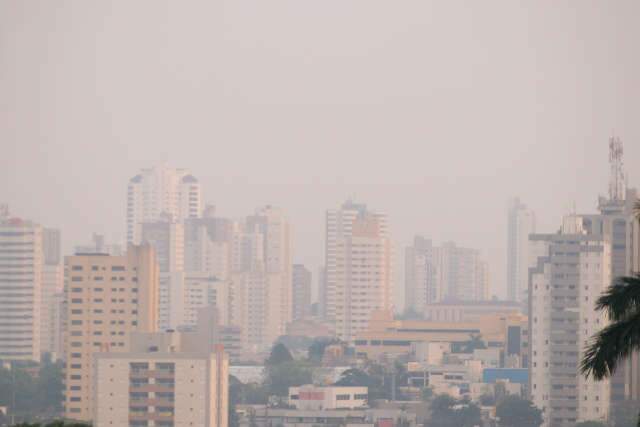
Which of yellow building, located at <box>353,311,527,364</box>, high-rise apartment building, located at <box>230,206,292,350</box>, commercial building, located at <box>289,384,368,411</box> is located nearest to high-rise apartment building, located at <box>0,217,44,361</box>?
yellow building, located at <box>353,311,527,364</box>

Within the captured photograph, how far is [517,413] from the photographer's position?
66.5m

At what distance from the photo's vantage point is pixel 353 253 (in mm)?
127875

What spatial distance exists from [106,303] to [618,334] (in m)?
55.2

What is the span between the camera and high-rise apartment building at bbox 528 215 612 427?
204ft

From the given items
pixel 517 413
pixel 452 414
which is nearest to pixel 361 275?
pixel 452 414

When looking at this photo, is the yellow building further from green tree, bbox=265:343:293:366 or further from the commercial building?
the commercial building

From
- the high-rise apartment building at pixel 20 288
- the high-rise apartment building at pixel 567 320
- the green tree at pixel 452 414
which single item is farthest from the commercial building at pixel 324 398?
the high-rise apartment building at pixel 20 288

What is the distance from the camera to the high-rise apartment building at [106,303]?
65.7 meters

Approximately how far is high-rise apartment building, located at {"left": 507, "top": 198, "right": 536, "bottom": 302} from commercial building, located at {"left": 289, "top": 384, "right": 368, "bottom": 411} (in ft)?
227

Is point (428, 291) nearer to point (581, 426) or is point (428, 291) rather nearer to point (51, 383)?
point (51, 383)

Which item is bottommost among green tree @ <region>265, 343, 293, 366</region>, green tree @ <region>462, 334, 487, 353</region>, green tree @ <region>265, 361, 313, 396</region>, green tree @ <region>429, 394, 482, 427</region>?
green tree @ <region>429, 394, 482, 427</region>

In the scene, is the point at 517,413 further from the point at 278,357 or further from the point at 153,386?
the point at 278,357

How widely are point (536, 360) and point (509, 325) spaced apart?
3672cm

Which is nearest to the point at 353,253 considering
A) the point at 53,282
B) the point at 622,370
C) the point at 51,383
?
Result: the point at 53,282
